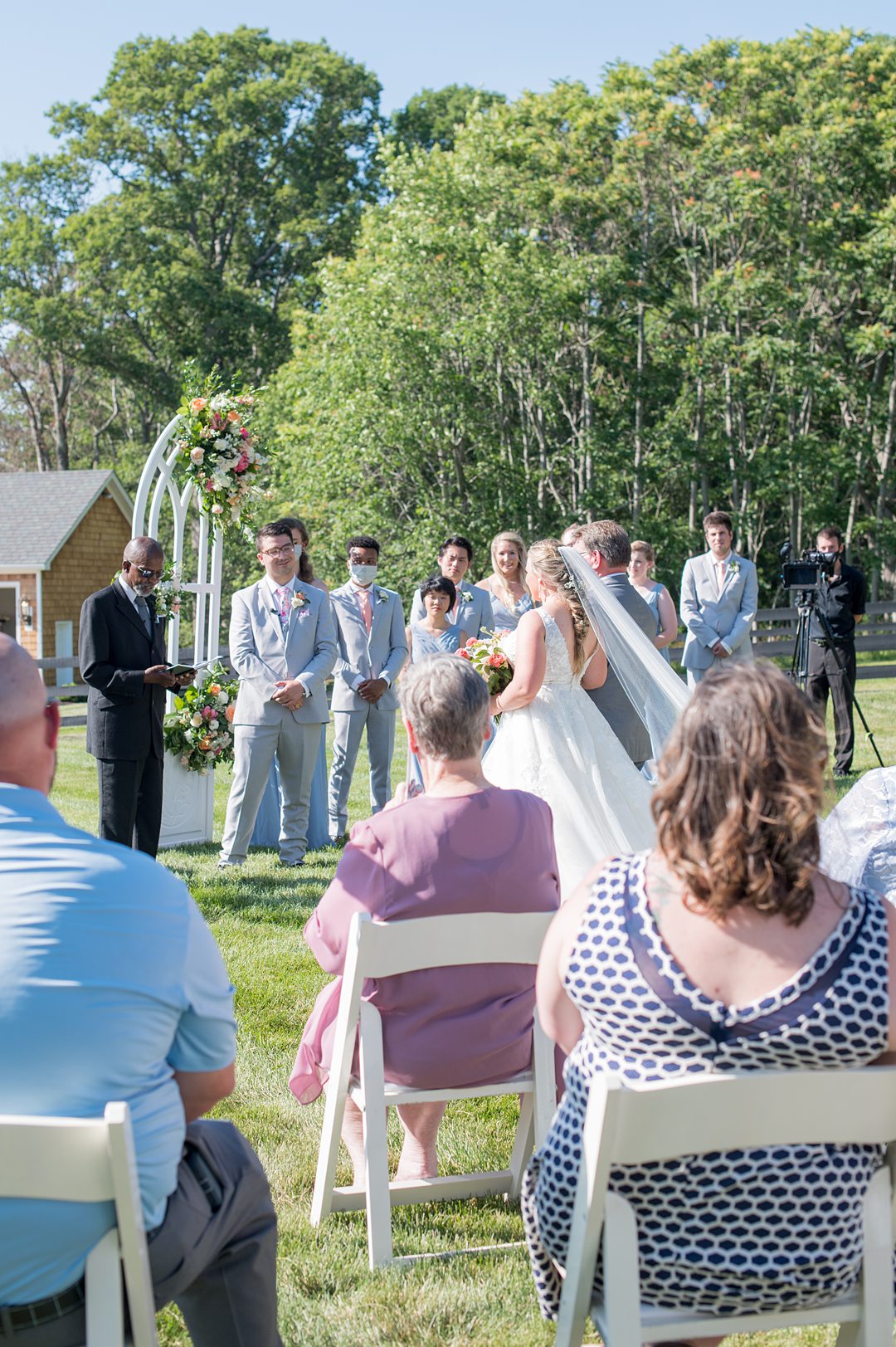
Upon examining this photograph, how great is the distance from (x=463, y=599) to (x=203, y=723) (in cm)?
218

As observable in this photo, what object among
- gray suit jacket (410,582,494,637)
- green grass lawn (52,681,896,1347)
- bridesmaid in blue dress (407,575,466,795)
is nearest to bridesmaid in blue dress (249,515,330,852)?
bridesmaid in blue dress (407,575,466,795)

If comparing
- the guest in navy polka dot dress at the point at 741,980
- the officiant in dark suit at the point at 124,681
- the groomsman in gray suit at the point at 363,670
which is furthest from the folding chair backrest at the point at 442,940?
the groomsman in gray suit at the point at 363,670

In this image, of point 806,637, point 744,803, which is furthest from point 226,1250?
point 806,637

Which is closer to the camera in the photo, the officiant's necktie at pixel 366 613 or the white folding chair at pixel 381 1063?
the white folding chair at pixel 381 1063

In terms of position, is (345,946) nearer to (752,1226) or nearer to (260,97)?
(752,1226)

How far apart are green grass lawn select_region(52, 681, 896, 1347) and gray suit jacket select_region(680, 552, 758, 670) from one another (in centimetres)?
549

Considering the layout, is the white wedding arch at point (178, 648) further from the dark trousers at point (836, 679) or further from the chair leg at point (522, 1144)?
the chair leg at point (522, 1144)

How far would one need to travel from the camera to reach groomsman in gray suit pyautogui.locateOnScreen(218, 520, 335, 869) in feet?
26.3

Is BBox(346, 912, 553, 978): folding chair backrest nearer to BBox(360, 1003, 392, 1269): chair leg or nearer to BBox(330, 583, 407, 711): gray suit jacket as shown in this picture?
BBox(360, 1003, 392, 1269): chair leg

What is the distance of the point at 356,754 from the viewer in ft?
30.2

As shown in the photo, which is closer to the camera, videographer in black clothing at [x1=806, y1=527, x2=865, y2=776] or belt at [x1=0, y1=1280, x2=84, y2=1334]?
belt at [x1=0, y1=1280, x2=84, y2=1334]

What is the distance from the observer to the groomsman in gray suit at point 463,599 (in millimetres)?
9211

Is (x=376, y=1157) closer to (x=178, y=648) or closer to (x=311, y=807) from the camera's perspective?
(x=311, y=807)

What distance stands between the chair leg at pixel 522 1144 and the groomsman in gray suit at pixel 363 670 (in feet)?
17.8
